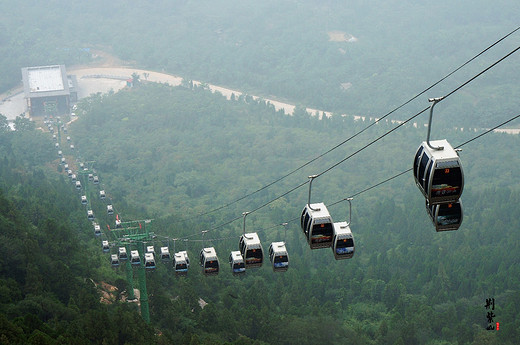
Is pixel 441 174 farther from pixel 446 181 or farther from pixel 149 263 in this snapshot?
pixel 149 263

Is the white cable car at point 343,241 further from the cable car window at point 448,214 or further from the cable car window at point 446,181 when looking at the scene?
the cable car window at point 446,181

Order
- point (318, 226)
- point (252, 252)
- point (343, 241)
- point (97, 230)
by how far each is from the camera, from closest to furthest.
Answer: point (318, 226), point (343, 241), point (252, 252), point (97, 230)

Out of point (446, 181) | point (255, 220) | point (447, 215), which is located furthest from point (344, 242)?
point (255, 220)

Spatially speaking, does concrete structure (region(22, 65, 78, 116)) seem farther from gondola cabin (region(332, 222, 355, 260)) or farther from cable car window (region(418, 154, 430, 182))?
cable car window (region(418, 154, 430, 182))

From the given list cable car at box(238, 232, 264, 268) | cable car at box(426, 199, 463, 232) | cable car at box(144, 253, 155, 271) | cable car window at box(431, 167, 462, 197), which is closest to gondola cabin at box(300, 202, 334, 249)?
cable car at box(426, 199, 463, 232)

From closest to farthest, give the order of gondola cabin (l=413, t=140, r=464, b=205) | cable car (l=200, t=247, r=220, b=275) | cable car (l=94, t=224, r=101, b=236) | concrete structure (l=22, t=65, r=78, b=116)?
gondola cabin (l=413, t=140, r=464, b=205)
cable car (l=200, t=247, r=220, b=275)
cable car (l=94, t=224, r=101, b=236)
concrete structure (l=22, t=65, r=78, b=116)

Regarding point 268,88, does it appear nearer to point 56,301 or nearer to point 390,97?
point 390,97
